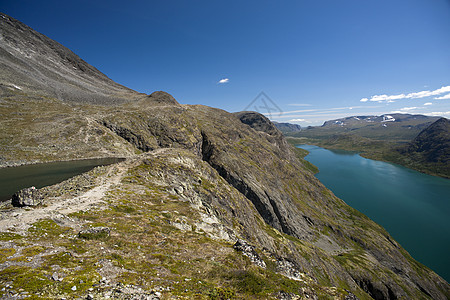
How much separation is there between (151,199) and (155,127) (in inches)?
2608

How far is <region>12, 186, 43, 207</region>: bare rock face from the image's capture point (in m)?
18.1

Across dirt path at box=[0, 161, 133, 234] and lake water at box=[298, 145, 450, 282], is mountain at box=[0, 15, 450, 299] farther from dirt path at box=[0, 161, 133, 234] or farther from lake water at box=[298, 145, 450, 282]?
lake water at box=[298, 145, 450, 282]

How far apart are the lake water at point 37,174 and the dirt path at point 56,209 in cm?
1429

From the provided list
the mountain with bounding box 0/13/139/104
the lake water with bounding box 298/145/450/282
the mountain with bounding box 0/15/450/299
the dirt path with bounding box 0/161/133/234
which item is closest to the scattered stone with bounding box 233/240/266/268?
the mountain with bounding box 0/15/450/299

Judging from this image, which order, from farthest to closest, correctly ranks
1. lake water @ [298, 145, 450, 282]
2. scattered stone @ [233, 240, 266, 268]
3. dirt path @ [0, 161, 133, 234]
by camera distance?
lake water @ [298, 145, 450, 282] < scattered stone @ [233, 240, 266, 268] < dirt path @ [0, 161, 133, 234]

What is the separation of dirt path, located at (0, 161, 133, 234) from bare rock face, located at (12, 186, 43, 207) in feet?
3.20

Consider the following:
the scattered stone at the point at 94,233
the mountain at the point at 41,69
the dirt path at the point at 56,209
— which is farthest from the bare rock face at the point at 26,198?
the mountain at the point at 41,69

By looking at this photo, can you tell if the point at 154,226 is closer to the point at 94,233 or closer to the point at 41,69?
the point at 94,233

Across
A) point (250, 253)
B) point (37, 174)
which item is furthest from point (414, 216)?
point (37, 174)

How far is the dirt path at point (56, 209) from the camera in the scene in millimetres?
A: 14453

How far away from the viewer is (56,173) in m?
37.4

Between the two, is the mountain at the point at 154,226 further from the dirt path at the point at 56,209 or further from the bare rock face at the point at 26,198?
the bare rock face at the point at 26,198

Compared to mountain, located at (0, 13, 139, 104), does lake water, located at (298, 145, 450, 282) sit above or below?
below

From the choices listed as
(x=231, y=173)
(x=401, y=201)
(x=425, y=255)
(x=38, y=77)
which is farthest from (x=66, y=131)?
(x=401, y=201)
